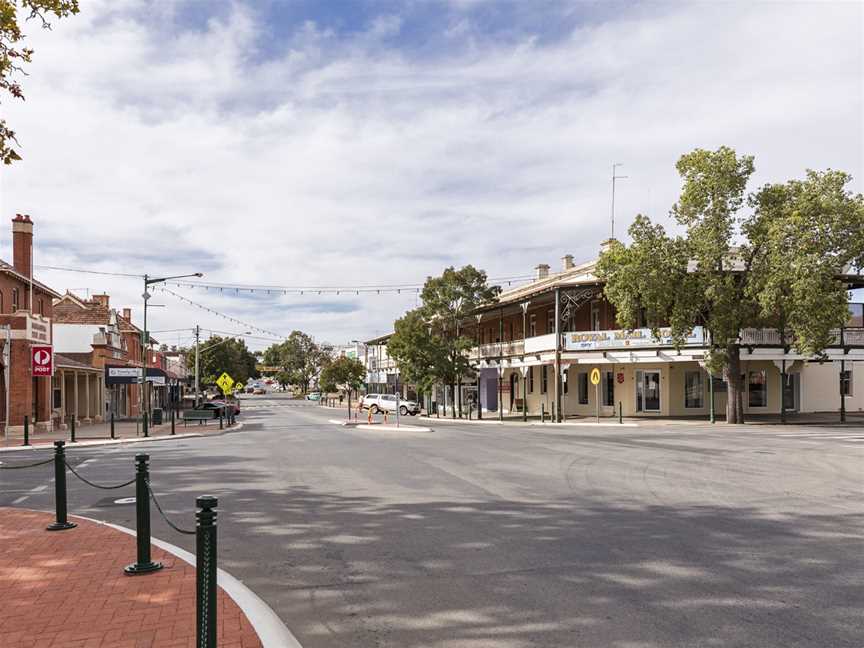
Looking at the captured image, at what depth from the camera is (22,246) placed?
110ft

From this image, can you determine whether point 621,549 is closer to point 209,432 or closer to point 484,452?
point 484,452

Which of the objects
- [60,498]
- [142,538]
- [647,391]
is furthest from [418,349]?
[142,538]

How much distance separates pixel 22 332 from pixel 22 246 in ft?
14.7

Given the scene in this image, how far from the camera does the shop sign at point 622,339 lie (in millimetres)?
36688

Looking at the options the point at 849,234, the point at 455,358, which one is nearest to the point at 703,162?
the point at 849,234

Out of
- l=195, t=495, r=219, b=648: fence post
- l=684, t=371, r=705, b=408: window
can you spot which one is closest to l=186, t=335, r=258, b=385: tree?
l=684, t=371, r=705, b=408: window

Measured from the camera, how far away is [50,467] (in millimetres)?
17312

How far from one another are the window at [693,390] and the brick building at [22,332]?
32766 mm

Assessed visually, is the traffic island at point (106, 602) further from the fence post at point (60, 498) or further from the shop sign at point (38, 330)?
the shop sign at point (38, 330)

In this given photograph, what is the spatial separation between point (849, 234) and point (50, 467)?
3056 cm

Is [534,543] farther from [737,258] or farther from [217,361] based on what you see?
[217,361]

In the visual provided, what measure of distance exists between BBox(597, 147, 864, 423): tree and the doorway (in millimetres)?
6164

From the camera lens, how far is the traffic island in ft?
16.9

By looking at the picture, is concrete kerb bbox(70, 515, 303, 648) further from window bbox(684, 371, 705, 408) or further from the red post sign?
window bbox(684, 371, 705, 408)
